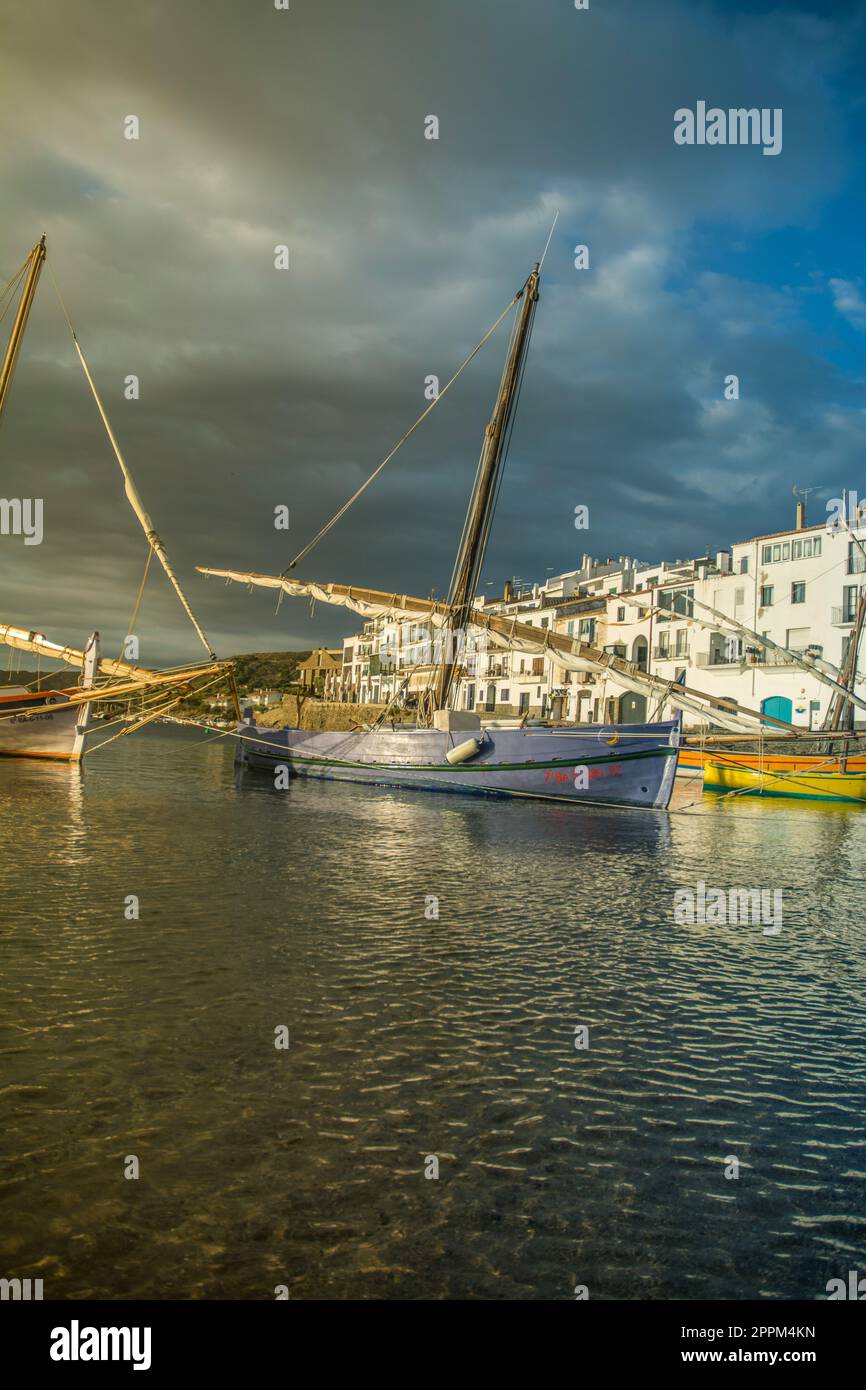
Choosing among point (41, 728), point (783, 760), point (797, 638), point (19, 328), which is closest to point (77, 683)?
point (41, 728)

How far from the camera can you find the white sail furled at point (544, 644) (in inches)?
1182

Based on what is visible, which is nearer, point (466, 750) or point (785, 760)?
point (466, 750)

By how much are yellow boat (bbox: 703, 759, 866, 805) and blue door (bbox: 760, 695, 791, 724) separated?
1309 centimetres

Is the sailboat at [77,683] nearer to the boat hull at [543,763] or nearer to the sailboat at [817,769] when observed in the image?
the boat hull at [543,763]

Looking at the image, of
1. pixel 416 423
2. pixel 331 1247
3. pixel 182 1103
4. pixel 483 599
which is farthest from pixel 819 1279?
pixel 483 599

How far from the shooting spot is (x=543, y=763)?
31.6 metres

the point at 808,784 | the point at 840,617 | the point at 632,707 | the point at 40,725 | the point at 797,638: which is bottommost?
the point at 808,784

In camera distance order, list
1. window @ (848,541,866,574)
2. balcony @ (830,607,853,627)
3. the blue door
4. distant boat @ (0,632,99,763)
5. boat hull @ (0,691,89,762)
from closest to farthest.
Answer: distant boat @ (0,632,99,763) < boat hull @ (0,691,89,762) < window @ (848,541,866,574) < balcony @ (830,607,853,627) < the blue door

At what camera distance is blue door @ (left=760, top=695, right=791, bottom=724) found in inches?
2131

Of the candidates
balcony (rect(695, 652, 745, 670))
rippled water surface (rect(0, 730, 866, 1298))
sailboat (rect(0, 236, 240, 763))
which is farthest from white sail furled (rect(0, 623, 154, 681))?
balcony (rect(695, 652, 745, 670))

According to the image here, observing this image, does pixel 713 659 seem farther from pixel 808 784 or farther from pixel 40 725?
pixel 40 725

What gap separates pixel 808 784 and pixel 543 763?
16.3 m

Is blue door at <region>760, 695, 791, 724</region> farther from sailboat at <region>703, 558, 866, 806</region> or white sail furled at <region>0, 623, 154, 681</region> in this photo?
white sail furled at <region>0, 623, 154, 681</region>
